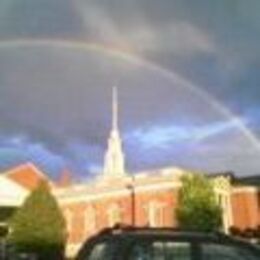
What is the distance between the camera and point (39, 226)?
174 ft

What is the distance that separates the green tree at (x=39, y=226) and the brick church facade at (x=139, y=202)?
453 cm

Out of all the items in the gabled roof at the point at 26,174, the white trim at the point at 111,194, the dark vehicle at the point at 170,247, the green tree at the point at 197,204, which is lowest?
the dark vehicle at the point at 170,247

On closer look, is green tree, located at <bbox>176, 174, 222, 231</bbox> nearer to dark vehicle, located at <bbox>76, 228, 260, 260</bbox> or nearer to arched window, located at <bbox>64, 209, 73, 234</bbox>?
arched window, located at <bbox>64, 209, 73, 234</bbox>

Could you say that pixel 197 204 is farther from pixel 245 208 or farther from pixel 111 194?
pixel 111 194

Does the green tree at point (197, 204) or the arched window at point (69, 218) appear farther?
the arched window at point (69, 218)

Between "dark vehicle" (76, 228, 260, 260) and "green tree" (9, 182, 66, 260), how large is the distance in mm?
41828

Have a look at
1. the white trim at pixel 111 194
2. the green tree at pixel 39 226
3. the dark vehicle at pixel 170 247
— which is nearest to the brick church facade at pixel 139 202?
the white trim at pixel 111 194

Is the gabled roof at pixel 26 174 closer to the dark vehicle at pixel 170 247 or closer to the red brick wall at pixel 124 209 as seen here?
the red brick wall at pixel 124 209

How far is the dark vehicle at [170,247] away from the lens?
31.7ft

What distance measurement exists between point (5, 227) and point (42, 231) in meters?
9.38

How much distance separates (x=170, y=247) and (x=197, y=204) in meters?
48.4

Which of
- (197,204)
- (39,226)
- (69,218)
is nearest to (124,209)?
(69,218)

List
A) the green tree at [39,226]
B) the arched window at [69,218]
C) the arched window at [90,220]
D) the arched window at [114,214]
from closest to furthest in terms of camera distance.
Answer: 1. the green tree at [39,226]
2. the arched window at [114,214]
3. the arched window at [90,220]
4. the arched window at [69,218]

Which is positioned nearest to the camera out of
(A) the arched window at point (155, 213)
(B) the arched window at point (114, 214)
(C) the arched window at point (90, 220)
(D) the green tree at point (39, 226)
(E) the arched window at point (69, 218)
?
(D) the green tree at point (39, 226)
